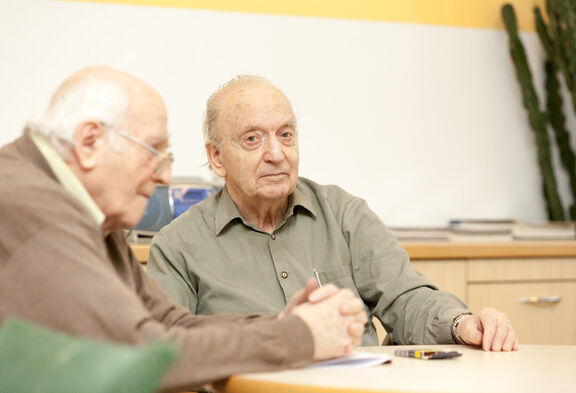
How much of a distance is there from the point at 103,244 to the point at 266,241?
914mm

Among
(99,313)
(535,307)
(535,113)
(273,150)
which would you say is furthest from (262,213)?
(535,113)


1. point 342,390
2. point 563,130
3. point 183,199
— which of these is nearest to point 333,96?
point 183,199

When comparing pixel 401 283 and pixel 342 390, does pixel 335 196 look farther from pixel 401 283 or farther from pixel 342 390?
pixel 342 390

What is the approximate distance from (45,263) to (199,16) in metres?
2.33

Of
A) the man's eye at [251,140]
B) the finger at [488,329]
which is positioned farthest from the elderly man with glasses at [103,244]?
the man's eye at [251,140]

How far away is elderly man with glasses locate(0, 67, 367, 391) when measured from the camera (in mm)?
1230

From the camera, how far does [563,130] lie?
385 cm

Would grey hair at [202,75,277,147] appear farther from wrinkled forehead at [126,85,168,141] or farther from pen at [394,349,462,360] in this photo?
pen at [394,349,462,360]

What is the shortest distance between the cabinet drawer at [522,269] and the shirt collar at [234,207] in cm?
112

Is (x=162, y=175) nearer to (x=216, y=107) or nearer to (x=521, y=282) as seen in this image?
(x=216, y=107)

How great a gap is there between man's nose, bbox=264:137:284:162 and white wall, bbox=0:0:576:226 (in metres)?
1.12

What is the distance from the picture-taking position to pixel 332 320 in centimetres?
147

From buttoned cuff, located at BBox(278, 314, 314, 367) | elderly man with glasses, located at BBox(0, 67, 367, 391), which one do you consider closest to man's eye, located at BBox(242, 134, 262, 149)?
elderly man with glasses, located at BBox(0, 67, 367, 391)

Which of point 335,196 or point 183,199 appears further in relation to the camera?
point 183,199
